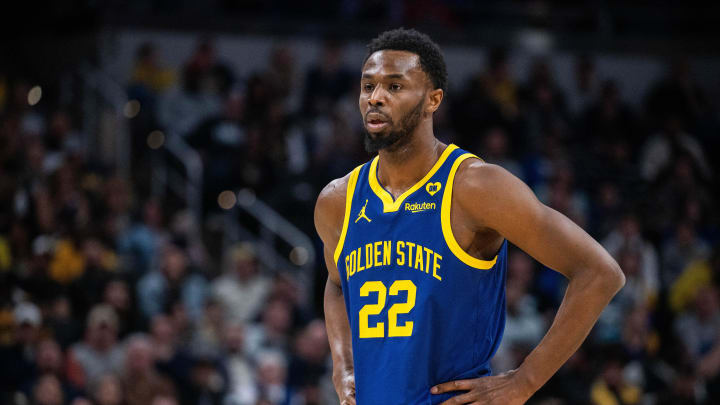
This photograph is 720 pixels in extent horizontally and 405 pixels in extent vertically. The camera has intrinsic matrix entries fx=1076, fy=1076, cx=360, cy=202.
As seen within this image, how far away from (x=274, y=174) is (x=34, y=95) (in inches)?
122

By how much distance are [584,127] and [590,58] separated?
1659 millimetres

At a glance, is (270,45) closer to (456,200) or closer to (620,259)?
(620,259)

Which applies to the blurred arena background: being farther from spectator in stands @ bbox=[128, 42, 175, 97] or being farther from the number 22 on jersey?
the number 22 on jersey

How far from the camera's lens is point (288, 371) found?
33.6 ft

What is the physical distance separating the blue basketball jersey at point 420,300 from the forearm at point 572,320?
0.88 feet

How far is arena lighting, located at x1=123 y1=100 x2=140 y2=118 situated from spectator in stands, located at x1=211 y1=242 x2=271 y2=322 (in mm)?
2467

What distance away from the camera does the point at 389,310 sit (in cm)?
407

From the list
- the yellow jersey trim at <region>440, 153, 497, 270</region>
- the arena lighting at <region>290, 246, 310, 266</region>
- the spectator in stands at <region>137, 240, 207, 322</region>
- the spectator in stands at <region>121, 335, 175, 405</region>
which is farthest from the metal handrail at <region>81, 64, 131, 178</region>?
the yellow jersey trim at <region>440, 153, 497, 270</region>

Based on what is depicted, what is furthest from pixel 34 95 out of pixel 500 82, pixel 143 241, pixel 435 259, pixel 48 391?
pixel 435 259

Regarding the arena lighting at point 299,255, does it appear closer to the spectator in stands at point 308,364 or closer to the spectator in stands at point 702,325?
the spectator in stands at point 308,364

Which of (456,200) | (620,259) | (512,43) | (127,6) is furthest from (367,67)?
(512,43)

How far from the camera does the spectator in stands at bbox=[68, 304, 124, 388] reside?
961 cm

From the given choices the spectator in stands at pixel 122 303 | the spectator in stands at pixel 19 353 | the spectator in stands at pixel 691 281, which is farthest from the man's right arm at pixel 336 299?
the spectator in stands at pixel 691 281

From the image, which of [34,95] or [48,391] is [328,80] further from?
[48,391]
